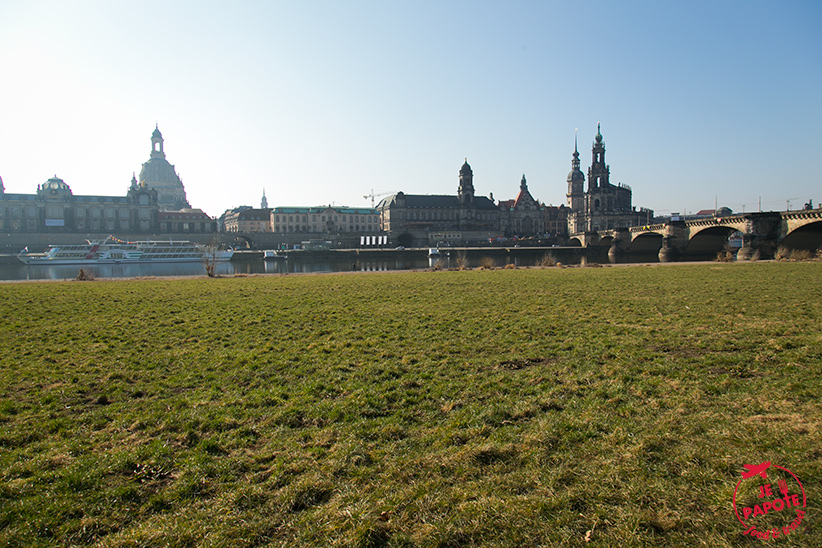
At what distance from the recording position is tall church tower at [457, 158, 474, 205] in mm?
125188

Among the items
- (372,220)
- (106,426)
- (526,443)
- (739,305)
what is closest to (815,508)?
(526,443)

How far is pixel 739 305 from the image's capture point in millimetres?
12508

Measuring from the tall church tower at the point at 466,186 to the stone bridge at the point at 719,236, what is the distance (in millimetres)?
37553

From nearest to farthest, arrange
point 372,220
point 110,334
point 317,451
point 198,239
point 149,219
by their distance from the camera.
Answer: point 317,451 < point 110,334 < point 198,239 < point 149,219 < point 372,220

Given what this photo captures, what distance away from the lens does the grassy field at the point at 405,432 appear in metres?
3.36

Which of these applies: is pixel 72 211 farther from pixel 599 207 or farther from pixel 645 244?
pixel 599 207

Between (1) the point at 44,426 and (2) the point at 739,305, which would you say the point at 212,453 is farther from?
(2) the point at 739,305

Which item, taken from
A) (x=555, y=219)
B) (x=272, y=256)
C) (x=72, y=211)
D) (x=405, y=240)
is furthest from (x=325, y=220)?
(x=555, y=219)

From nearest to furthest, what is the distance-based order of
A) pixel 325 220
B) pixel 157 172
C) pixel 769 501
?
pixel 769 501, pixel 325 220, pixel 157 172

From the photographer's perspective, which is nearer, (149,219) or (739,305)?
(739,305)

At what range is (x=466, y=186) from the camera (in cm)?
12569

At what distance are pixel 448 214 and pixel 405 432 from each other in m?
124

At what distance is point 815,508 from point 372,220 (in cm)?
12762

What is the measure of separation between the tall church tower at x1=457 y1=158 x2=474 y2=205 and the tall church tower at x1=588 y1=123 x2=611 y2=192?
31948 millimetres
